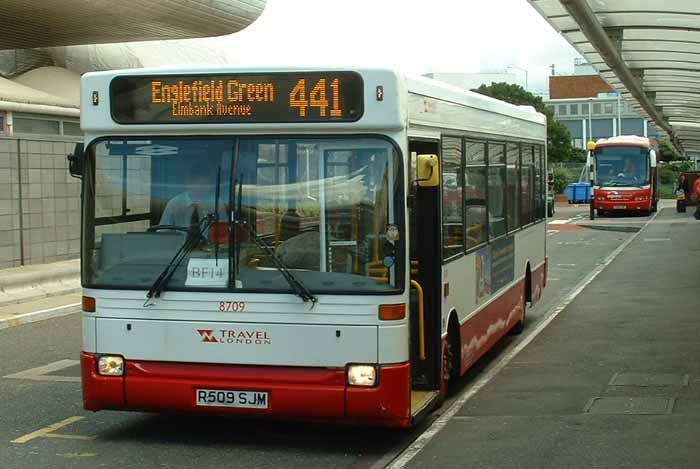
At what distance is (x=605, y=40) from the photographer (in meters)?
16.5

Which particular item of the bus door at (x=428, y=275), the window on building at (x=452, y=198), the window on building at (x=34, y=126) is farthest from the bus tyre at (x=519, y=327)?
the window on building at (x=34, y=126)

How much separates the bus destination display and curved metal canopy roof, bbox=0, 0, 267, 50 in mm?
19090

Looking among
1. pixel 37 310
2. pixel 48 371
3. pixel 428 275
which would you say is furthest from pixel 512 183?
pixel 37 310

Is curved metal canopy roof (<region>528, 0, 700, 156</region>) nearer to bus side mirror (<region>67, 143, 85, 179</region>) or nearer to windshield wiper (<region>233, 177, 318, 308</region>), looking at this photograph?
windshield wiper (<region>233, 177, 318, 308</region>)

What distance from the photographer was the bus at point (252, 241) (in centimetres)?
767

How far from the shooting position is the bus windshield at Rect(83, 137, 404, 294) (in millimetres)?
7703

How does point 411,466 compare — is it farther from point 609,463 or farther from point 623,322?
point 623,322

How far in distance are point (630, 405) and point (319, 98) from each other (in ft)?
12.3

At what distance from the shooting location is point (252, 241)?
25.7 ft

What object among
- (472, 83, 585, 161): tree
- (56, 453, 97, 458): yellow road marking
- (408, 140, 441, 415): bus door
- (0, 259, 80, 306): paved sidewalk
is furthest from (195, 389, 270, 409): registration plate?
(472, 83, 585, 161): tree

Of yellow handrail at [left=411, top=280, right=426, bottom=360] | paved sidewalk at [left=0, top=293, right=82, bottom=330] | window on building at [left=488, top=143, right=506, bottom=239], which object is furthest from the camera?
paved sidewalk at [left=0, top=293, right=82, bottom=330]

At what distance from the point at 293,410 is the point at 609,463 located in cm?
201

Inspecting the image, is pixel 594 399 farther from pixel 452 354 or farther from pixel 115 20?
pixel 115 20

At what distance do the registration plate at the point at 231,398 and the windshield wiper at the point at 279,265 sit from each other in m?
0.68
